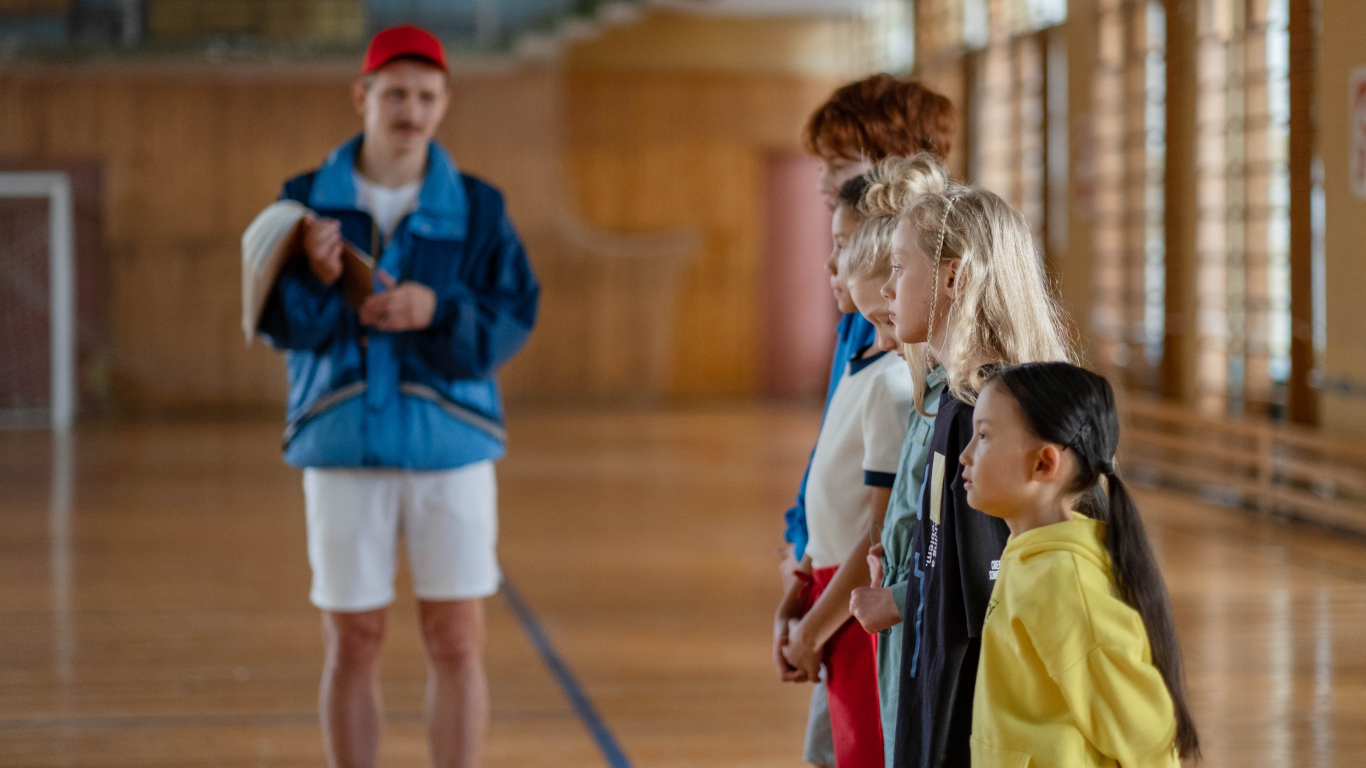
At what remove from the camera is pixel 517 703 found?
3.75 m

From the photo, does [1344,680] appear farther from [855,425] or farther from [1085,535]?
[1085,535]

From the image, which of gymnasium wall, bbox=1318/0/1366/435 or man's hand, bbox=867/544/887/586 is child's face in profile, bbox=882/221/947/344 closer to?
man's hand, bbox=867/544/887/586

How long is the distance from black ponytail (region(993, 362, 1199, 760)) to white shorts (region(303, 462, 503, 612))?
4.54 feet

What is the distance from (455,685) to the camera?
2.68m

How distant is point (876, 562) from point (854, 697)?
0.29m

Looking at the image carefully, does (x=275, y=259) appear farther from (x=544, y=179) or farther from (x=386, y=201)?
(x=544, y=179)

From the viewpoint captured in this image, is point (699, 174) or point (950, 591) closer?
point (950, 591)

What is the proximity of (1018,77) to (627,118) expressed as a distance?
14.9 feet

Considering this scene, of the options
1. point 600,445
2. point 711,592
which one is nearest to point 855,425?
point 711,592

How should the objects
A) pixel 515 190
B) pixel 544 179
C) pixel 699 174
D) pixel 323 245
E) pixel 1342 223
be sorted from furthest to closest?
pixel 699 174, pixel 544 179, pixel 515 190, pixel 1342 223, pixel 323 245

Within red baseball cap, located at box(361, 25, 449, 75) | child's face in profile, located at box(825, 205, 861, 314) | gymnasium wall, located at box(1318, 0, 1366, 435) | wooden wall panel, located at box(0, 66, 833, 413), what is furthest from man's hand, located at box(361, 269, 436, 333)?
wooden wall panel, located at box(0, 66, 833, 413)

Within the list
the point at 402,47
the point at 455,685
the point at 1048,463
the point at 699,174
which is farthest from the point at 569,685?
the point at 699,174

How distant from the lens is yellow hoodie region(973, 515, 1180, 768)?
1.41 metres

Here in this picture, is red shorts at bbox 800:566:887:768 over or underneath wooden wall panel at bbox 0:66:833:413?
underneath
